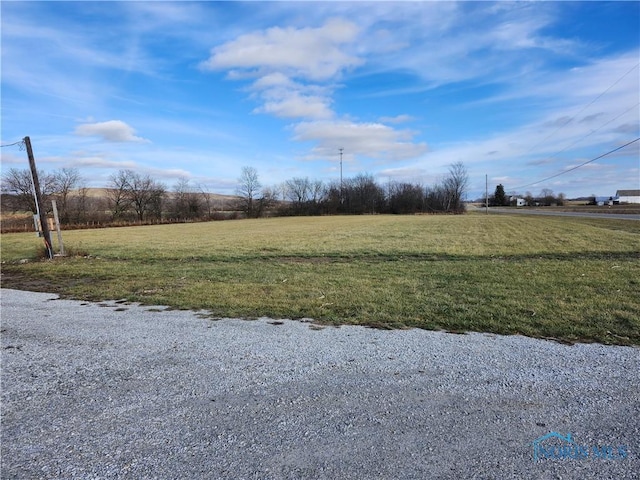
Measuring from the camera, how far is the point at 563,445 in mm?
2627

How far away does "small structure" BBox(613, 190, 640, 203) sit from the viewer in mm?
133375

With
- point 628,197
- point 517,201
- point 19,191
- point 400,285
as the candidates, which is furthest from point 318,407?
point 628,197

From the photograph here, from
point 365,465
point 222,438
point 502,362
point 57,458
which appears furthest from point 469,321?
point 57,458

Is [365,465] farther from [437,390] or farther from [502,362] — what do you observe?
[502,362]

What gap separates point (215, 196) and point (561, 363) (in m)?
106

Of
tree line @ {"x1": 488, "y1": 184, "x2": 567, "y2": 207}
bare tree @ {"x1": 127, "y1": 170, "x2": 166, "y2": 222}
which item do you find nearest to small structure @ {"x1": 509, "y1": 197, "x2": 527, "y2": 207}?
tree line @ {"x1": 488, "y1": 184, "x2": 567, "y2": 207}

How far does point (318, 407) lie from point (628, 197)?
174 m

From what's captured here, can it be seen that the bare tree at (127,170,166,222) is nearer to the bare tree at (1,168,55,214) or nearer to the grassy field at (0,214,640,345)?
the bare tree at (1,168,55,214)

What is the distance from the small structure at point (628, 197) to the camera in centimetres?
13338

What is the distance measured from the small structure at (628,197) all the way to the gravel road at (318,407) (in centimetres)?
16616

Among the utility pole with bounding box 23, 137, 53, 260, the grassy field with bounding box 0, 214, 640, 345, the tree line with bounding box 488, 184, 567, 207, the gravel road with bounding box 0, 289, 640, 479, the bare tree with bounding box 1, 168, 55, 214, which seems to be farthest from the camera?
the tree line with bounding box 488, 184, 567, 207

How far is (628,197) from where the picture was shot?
443ft

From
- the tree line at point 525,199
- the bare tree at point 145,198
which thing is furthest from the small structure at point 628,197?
the bare tree at point 145,198

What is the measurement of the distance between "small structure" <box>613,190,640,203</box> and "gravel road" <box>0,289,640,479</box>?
166m
